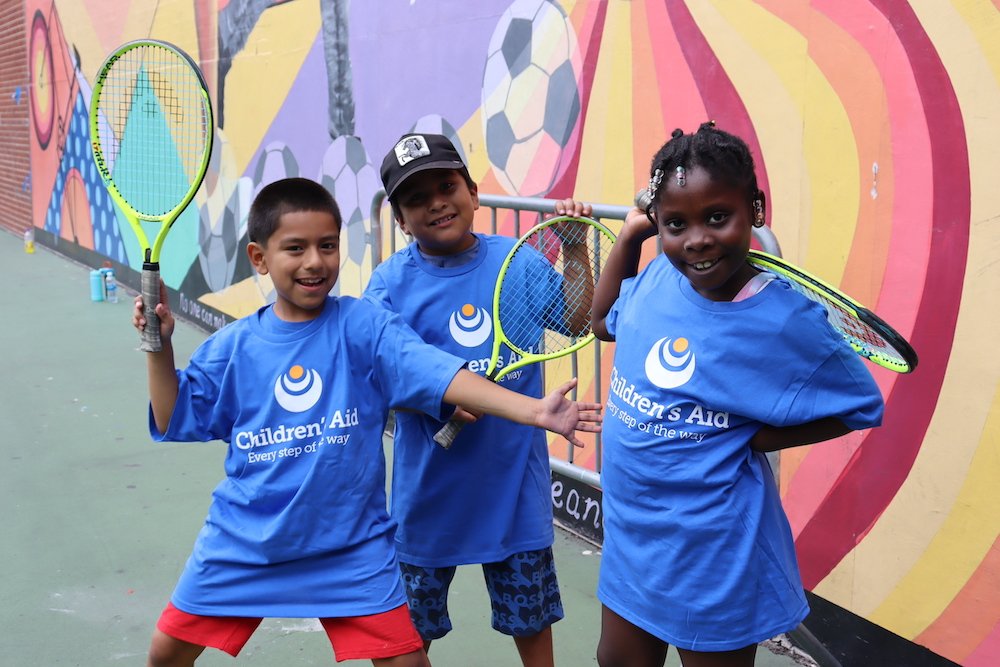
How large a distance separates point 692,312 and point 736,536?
0.46 metres

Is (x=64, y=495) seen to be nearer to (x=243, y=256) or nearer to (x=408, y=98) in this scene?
(x=408, y=98)

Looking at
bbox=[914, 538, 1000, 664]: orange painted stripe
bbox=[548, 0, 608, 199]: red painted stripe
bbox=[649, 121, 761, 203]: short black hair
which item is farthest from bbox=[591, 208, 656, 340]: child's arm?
bbox=[548, 0, 608, 199]: red painted stripe

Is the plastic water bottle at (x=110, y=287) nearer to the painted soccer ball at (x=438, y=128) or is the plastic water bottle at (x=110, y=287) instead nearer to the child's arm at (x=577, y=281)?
the painted soccer ball at (x=438, y=128)

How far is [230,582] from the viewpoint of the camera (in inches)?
94.3

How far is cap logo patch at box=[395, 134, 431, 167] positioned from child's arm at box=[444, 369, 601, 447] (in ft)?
1.96

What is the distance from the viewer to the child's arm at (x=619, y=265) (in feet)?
7.97

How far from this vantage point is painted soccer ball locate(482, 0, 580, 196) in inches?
174

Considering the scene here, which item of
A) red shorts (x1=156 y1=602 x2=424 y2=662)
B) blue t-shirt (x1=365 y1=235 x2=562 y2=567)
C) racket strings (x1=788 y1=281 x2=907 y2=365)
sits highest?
racket strings (x1=788 y1=281 x2=907 y2=365)

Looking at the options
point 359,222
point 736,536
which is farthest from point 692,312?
point 359,222

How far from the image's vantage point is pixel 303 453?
7.87ft

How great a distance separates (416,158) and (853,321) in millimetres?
1166

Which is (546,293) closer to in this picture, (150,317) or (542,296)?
(542,296)

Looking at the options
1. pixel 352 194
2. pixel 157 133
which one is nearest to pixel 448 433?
pixel 352 194

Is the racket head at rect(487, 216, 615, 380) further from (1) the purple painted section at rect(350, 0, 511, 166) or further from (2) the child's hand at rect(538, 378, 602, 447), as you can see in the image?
(1) the purple painted section at rect(350, 0, 511, 166)
